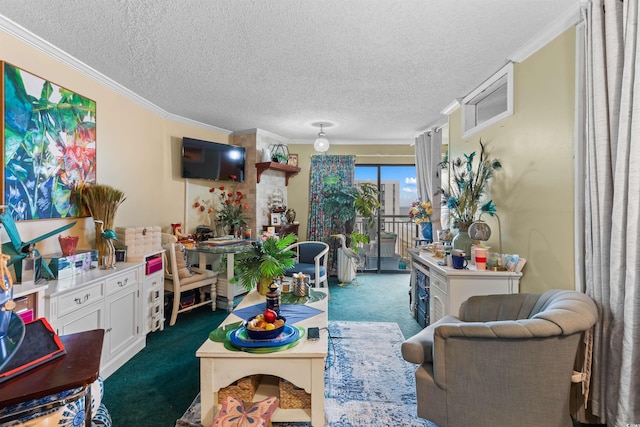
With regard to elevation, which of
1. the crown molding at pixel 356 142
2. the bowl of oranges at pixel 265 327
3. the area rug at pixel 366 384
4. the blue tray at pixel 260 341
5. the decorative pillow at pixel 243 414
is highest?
the crown molding at pixel 356 142

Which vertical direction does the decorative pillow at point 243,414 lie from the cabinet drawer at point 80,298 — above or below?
below

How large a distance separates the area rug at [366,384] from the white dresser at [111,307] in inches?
38.0

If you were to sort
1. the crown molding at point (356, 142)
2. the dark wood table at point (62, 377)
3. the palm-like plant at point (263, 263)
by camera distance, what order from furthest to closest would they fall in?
the crown molding at point (356, 142) < the palm-like plant at point (263, 263) < the dark wood table at point (62, 377)

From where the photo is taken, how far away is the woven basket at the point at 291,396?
1679 millimetres

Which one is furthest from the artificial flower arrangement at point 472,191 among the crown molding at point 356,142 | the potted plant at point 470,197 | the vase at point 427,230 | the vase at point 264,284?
the crown molding at point 356,142

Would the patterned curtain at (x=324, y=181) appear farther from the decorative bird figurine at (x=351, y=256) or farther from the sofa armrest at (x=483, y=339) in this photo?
the sofa armrest at (x=483, y=339)

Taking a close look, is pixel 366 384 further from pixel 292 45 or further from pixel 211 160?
pixel 211 160

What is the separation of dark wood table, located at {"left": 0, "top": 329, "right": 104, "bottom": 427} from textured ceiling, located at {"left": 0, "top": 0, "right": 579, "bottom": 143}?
1878 mm

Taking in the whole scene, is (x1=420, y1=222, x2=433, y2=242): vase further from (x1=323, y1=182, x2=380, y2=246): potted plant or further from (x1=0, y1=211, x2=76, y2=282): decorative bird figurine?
(x1=0, y1=211, x2=76, y2=282): decorative bird figurine

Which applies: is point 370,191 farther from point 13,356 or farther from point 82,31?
point 13,356

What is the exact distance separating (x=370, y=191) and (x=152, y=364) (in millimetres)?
4046

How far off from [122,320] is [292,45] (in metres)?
2.64

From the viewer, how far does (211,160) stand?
4.34m

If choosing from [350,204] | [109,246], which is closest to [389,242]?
[350,204]
